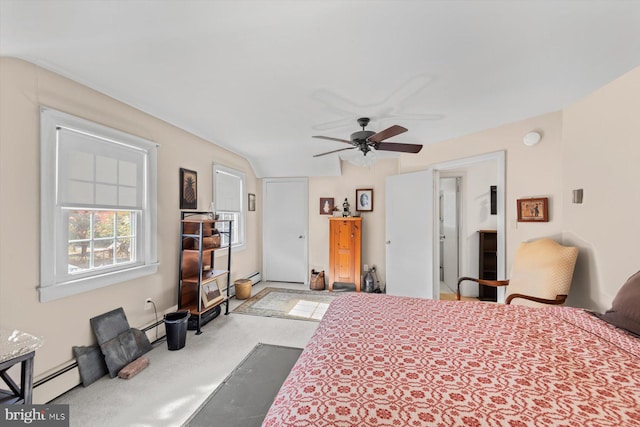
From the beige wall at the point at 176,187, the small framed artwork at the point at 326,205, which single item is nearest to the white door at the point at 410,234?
the beige wall at the point at 176,187

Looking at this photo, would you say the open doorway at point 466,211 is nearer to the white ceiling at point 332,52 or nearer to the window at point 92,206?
the white ceiling at point 332,52

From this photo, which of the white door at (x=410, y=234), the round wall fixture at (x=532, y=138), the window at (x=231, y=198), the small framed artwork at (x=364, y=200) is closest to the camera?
the round wall fixture at (x=532, y=138)

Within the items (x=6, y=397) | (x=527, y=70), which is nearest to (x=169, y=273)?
(x=6, y=397)

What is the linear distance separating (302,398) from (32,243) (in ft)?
7.09

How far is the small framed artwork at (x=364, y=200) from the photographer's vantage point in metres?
4.59

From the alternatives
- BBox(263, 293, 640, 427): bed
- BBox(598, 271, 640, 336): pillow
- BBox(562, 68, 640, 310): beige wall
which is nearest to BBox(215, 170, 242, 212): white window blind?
BBox(263, 293, 640, 427): bed

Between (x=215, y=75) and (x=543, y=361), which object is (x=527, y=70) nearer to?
(x=543, y=361)

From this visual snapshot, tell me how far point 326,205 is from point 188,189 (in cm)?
244

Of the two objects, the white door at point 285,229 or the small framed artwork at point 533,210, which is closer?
the small framed artwork at point 533,210

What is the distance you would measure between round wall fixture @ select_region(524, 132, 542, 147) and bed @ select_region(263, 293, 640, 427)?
71.5 inches

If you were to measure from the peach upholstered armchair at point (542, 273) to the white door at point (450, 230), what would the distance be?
6.23ft

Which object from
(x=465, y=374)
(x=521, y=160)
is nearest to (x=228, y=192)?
(x=465, y=374)

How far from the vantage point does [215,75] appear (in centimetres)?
186

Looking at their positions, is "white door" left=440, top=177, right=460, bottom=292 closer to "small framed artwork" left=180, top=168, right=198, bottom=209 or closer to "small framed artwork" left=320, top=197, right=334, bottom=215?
"small framed artwork" left=320, top=197, right=334, bottom=215
